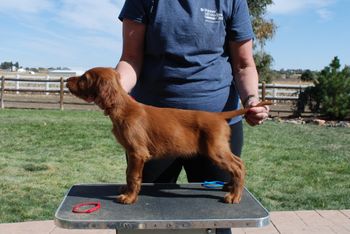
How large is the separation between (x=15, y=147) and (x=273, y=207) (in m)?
6.33

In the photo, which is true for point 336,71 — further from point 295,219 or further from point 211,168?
point 211,168

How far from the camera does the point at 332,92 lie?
739 inches

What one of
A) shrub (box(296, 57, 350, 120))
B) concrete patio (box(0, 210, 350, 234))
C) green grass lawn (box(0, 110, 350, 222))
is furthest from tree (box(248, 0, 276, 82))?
concrete patio (box(0, 210, 350, 234))

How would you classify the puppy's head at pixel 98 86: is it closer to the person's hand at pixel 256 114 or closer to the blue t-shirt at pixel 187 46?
the blue t-shirt at pixel 187 46

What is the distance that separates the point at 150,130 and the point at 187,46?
2.29 feet

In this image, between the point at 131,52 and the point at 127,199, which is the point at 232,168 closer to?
the point at 127,199

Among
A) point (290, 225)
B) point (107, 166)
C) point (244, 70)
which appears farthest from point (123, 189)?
point (107, 166)

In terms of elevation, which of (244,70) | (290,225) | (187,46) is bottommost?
(290,225)

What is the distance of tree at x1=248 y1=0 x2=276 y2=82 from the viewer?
2506 centimetres

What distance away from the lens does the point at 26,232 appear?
4941 mm

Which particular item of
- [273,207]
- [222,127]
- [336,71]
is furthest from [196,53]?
[336,71]

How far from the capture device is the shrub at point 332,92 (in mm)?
18453

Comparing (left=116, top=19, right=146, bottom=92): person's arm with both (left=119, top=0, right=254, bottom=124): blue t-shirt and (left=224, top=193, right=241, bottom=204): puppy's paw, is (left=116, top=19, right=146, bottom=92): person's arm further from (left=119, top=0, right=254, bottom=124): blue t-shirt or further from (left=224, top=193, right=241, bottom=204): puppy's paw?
(left=224, top=193, right=241, bottom=204): puppy's paw

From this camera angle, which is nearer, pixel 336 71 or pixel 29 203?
pixel 29 203
